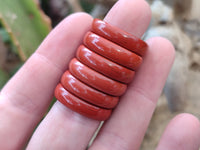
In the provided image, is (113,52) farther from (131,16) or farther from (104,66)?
(131,16)

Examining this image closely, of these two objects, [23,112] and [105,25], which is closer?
[105,25]

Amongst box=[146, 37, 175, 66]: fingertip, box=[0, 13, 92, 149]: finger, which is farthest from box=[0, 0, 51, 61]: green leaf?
box=[146, 37, 175, 66]: fingertip

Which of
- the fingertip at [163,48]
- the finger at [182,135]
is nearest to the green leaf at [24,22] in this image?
the fingertip at [163,48]

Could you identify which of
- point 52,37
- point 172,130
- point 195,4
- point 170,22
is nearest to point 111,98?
point 172,130

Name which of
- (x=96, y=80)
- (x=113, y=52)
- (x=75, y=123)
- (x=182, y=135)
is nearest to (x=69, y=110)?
(x=75, y=123)

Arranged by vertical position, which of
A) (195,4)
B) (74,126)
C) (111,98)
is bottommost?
(74,126)

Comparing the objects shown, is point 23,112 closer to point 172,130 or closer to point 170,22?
point 172,130
